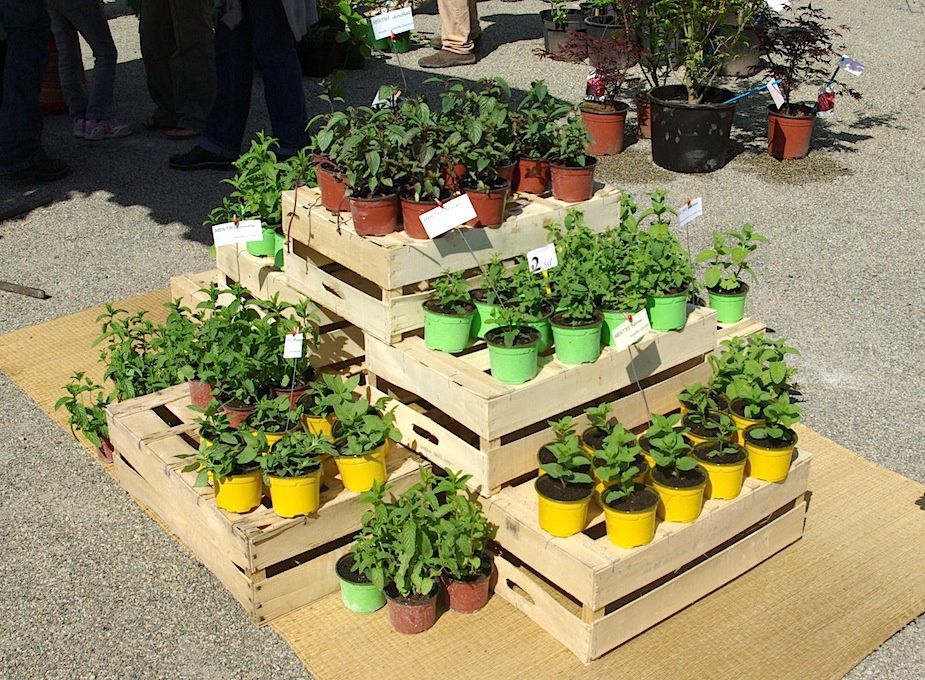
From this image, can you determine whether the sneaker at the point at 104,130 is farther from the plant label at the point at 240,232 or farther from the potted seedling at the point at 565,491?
the potted seedling at the point at 565,491

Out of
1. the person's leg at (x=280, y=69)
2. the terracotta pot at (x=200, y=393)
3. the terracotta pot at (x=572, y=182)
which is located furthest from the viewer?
the person's leg at (x=280, y=69)

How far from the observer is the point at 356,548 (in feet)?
9.38

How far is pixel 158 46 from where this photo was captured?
6.99 meters

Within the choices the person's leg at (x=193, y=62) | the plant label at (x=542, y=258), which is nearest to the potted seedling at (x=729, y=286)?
the plant label at (x=542, y=258)

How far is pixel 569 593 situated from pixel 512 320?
0.77 metres

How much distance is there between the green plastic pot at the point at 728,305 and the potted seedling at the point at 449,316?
1.15 metres

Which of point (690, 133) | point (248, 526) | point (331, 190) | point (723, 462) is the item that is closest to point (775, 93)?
point (690, 133)

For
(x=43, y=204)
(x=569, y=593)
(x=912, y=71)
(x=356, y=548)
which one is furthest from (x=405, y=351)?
(x=912, y=71)

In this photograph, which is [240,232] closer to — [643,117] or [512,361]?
[512,361]

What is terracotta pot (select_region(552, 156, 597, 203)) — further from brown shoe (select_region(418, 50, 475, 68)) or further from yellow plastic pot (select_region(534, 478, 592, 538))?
brown shoe (select_region(418, 50, 475, 68))

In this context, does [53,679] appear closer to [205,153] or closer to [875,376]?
[875,376]

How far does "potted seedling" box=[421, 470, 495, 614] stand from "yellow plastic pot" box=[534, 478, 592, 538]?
18 cm

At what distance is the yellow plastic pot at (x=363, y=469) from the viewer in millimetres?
2961

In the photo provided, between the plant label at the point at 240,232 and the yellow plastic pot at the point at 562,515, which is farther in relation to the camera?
the plant label at the point at 240,232
